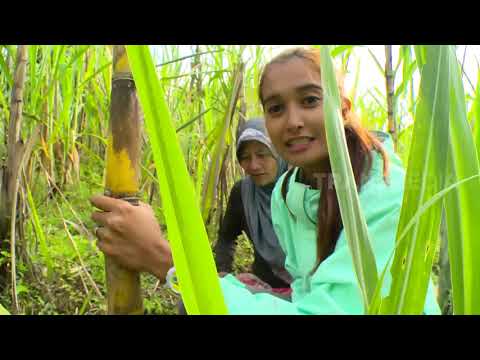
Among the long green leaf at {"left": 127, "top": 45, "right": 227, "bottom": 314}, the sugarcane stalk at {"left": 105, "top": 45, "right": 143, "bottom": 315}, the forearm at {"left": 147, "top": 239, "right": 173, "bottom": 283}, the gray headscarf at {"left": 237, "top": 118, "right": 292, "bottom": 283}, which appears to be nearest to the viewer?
the long green leaf at {"left": 127, "top": 45, "right": 227, "bottom": 314}

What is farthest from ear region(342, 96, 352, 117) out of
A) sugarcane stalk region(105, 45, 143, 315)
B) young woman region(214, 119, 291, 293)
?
sugarcane stalk region(105, 45, 143, 315)

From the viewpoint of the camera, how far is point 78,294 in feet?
2.22

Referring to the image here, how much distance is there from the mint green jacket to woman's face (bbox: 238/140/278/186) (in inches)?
2.0

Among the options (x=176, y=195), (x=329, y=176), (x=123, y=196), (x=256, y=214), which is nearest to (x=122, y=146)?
(x=123, y=196)

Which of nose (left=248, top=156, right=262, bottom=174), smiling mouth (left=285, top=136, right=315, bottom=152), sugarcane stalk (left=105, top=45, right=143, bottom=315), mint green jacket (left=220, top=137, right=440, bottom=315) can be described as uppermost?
nose (left=248, top=156, right=262, bottom=174)

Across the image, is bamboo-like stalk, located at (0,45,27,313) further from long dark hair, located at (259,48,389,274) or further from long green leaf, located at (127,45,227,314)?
long green leaf, located at (127,45,227,314)

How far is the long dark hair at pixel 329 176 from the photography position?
0.45 metres

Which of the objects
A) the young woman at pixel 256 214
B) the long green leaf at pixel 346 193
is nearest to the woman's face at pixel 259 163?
the young woman at pixel 256 214

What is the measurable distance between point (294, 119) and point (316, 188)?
3.9 inches

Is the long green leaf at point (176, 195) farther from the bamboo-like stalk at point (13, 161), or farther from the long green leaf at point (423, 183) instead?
the bamboo-like stalk at point (13, 161)

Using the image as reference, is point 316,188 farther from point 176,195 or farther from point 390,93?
point 176,195

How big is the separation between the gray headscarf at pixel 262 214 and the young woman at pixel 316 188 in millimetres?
65

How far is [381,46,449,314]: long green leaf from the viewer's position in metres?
0.16
